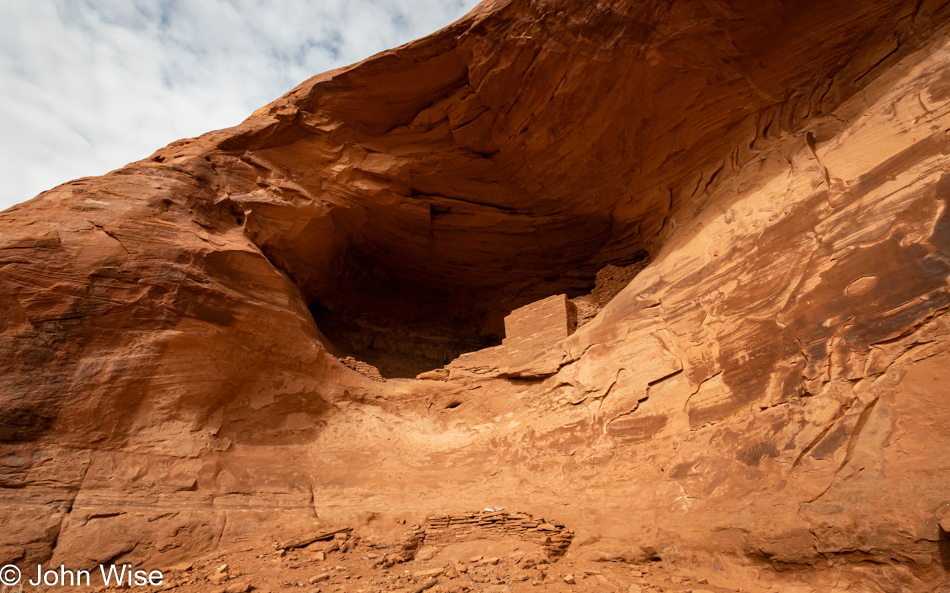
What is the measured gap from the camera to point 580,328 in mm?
7383

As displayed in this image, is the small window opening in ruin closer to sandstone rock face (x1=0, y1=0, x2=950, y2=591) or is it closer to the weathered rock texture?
sandstone rock face (x1=0, y1=0, x2=950, y2=591)

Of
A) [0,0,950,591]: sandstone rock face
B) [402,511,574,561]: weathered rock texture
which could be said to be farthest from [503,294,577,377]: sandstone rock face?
[402,511,574,561]: weathered rock texture

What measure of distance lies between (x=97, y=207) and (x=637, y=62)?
22.6ft

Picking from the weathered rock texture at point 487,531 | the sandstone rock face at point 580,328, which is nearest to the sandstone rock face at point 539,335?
the sandstone rock face at point 580,328

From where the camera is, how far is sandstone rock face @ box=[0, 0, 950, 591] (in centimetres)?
446

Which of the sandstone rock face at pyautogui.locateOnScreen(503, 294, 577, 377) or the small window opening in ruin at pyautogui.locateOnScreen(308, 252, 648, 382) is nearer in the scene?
the sandstone rock face at pyautogui.locateOnScreen(503, 294, 577, 377)

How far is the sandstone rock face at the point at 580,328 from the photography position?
14.6 feet

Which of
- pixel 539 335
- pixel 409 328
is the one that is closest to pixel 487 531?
pixel 539 335

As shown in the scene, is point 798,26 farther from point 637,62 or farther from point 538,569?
point 538,569

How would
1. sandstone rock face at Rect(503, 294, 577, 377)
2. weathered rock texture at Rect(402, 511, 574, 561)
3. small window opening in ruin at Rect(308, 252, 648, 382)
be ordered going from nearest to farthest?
weathered rock texture at Rect(402, 511, 574, 561) → sandstone rock face at Rect(503, 294, 577, 377) → small window opening in ruin at Rect(308, 252, 648, 382)

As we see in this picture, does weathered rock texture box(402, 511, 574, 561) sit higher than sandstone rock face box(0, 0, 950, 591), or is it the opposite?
sandstone rock face box(0, 0, 950, 591)

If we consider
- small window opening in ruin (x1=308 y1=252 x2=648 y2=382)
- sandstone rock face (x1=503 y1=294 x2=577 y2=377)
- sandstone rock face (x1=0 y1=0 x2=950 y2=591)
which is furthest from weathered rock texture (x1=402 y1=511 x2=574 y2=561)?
small window opening in ruin (x1=308 y1=252 x2=648 y2=382)

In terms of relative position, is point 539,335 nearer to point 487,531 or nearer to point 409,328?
point 487,531

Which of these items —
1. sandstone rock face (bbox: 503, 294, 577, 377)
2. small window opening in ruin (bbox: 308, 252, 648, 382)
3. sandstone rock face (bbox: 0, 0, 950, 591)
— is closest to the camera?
sandstone rock face (bbox: 0, 0, 950, 591)
